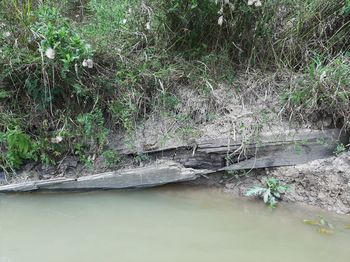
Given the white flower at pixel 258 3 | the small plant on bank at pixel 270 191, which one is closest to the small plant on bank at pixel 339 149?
the small plant on bank at pixel 270 191

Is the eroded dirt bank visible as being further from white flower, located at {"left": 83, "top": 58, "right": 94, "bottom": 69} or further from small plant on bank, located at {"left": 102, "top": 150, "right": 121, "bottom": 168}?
white flower, located at {"left": 83, "top": 58, "right": 94, "bottom": 69}

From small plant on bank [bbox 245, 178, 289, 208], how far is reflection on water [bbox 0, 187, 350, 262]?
0.08 metres

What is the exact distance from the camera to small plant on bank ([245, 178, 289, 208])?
3.14m

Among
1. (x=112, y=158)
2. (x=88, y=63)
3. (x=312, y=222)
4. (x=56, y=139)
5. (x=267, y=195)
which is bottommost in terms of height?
(x=312, y=222)

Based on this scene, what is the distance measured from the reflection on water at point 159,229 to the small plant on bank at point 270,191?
8cm

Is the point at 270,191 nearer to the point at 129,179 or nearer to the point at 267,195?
the point at 267,195

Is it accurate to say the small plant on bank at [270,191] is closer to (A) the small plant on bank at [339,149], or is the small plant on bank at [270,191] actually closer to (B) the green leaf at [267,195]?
(B) the green leaf at [267,195]

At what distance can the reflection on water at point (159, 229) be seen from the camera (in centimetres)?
255

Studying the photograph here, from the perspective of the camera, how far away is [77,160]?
346 cm

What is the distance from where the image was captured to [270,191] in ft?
10.4

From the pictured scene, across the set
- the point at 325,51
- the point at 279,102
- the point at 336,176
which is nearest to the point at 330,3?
the point at 325,51

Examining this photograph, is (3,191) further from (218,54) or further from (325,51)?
(325,51)

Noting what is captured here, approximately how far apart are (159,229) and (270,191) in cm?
→ 96

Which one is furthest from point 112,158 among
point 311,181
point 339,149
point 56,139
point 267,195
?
point 339,149
